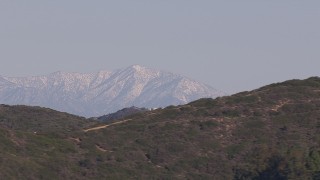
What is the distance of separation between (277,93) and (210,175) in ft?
113

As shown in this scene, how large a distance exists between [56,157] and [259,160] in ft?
84.6

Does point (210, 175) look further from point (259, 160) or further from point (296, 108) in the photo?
point (296, 108)

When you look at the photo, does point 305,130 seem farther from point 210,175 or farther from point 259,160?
point 259,160

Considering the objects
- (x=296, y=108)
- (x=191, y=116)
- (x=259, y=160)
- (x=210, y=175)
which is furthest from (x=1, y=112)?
(x=259, y=160)

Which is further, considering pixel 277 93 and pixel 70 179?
pixel 277 93

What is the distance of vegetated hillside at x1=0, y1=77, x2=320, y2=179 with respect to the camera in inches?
3469

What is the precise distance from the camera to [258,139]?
106 m

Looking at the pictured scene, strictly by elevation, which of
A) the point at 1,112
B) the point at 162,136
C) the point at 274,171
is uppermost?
the point at 1,112

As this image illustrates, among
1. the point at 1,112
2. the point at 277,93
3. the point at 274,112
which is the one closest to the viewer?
the point at 274,112

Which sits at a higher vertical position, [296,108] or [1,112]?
[1,112]

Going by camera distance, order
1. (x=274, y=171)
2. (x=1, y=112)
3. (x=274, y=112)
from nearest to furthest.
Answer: (x=274, y=171)
(x=274, y=112)
(x=1, y=112)

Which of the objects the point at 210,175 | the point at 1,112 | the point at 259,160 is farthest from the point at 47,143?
the point at 1,112

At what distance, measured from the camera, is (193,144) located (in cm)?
10575

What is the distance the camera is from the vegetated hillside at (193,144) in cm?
8812
